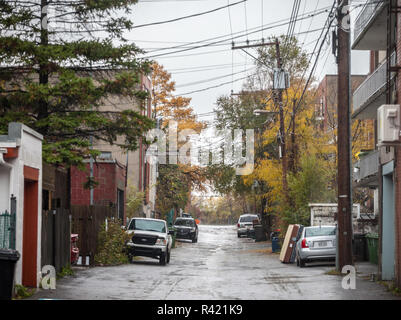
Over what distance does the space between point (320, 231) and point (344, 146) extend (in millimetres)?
5759

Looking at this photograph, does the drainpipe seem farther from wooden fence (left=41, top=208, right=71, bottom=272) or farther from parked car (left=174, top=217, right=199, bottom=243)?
parked car (left=174, top=217, right=199, bottom=243)

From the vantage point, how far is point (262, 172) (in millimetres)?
43906

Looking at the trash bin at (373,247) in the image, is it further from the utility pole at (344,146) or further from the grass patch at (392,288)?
the grass patch at (392,288)

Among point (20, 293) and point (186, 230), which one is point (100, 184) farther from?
point (20, 293)

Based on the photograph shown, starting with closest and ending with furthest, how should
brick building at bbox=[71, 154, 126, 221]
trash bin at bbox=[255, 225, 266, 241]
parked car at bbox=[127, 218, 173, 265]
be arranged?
parked car at bbox=[127, 218, 173, 265]
brick building at bbox=[71, 154, 126, 221]
trash bin at bbox=[255, 225, 266, 241]

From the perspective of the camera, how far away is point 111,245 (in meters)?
26.6

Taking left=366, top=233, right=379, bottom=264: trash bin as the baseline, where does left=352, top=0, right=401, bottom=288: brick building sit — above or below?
above

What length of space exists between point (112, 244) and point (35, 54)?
28.7 ft

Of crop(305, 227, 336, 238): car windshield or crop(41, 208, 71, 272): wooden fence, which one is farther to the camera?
crop(305, 227, 336, 238): car windshield

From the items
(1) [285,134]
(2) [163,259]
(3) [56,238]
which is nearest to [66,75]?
(3) [56,238]

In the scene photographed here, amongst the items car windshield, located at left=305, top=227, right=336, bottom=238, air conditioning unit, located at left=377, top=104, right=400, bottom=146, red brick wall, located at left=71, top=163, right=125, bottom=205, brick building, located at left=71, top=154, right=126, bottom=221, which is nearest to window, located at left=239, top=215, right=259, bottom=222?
brick building, located at left=71, top=154, right=126, bottom=221

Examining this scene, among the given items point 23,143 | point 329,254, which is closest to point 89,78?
point 23,143

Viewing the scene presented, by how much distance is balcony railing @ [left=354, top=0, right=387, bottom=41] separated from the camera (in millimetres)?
24344

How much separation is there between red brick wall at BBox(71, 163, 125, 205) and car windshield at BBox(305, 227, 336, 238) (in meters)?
12.0
